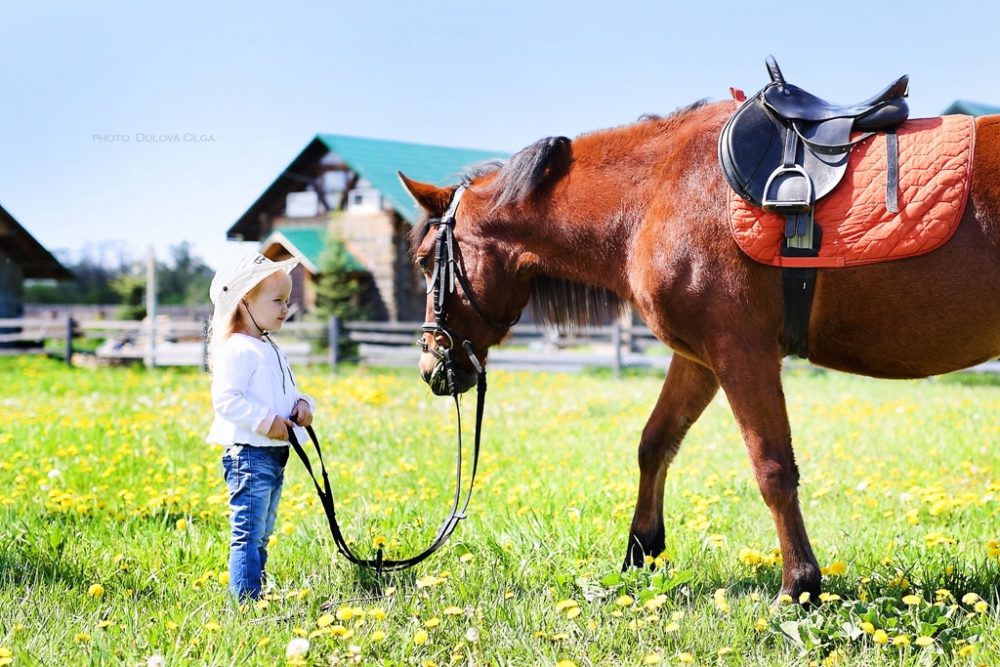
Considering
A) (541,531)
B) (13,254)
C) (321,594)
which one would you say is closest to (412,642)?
(321,594)

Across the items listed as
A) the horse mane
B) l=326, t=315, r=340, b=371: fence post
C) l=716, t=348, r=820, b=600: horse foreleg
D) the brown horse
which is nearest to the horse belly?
the brown horse

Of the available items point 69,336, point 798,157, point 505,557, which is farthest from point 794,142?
point 69,336

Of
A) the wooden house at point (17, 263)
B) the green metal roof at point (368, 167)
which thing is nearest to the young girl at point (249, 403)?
the green metal roof at point (368, 167)

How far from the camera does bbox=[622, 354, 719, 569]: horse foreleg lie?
3.80 meters

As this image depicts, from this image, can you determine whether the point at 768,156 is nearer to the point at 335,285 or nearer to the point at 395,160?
the point at 335,285

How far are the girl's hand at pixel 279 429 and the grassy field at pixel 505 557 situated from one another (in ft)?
2.05

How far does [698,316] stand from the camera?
317cm

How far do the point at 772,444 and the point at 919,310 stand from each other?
2.40 feet

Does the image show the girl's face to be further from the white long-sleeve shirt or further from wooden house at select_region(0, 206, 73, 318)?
A: wooden house at select_region(0, 206, 73, 318)

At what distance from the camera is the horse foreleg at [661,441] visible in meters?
3.80

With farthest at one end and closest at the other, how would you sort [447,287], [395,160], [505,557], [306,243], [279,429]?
[395,160], [306,243], [447,287], [505,557], [279,429]

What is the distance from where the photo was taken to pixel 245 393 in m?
3.30

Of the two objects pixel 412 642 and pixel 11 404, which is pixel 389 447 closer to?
pixel 412 642

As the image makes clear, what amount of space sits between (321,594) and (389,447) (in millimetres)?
3371
